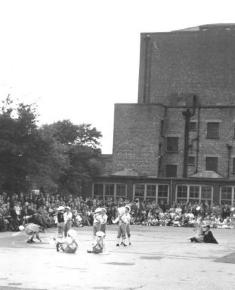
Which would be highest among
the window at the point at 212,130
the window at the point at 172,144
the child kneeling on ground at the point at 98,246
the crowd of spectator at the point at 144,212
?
the window at the point at 212,130

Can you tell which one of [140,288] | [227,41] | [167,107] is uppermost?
[227,41]

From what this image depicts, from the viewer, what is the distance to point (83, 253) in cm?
2455

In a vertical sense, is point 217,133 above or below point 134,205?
above

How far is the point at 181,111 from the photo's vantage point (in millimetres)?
74688

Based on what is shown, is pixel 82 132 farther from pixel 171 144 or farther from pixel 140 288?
pixel 140 288

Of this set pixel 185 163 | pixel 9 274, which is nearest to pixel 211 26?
pixel 185 163

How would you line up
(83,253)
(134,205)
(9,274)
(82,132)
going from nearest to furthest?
(9,274), (83,253), (134,205), (82,132)

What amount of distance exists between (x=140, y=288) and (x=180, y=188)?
48.0 m

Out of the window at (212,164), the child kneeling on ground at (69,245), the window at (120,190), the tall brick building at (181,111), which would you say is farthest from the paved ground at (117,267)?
the window at (212,164)

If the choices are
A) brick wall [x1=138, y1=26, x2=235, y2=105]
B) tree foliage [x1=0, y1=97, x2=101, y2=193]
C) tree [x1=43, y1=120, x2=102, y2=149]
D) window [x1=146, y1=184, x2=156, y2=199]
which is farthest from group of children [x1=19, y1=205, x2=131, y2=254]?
tree [x1=43, y1=120, x2=102, y2=149]

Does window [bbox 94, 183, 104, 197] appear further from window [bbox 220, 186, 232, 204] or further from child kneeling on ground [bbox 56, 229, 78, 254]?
child kneeling on ground [bbox 56, 229, 78, 254]

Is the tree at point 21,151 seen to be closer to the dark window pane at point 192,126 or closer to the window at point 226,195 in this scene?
the window at point 226,195

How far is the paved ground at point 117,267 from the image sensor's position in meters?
16.6

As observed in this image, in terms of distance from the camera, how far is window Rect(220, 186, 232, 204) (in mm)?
62531
